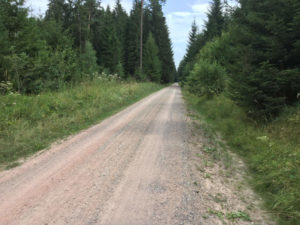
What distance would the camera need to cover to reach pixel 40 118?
23.7 ft

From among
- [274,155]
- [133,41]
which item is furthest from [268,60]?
[133,41]

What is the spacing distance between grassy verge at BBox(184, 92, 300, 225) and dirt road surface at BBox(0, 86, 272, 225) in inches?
48.2

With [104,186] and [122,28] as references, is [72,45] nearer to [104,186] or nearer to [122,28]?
[122,28]

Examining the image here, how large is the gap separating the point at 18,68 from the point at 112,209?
9776 millimetres

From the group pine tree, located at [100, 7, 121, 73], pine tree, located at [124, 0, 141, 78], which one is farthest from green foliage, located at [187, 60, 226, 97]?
pine tree, located at [124, 0, 141, 78]

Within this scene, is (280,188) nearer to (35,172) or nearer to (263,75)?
(263,75)

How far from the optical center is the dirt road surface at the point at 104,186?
2.62 m

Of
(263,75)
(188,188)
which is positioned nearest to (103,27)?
(263,75)

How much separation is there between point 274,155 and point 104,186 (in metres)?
3.66

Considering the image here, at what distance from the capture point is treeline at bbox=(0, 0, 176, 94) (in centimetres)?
1057

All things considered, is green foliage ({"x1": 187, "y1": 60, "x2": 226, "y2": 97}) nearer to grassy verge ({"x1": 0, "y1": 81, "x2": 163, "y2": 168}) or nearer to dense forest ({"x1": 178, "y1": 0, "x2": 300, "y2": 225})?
dense forest ({"x1": 178, "y1": 0, "x2": 300, "y2": 225})

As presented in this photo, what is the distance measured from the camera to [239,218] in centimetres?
271

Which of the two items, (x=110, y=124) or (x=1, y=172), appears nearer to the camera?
(x=1, y=172)

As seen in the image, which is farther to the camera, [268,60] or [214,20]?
[214,20]
